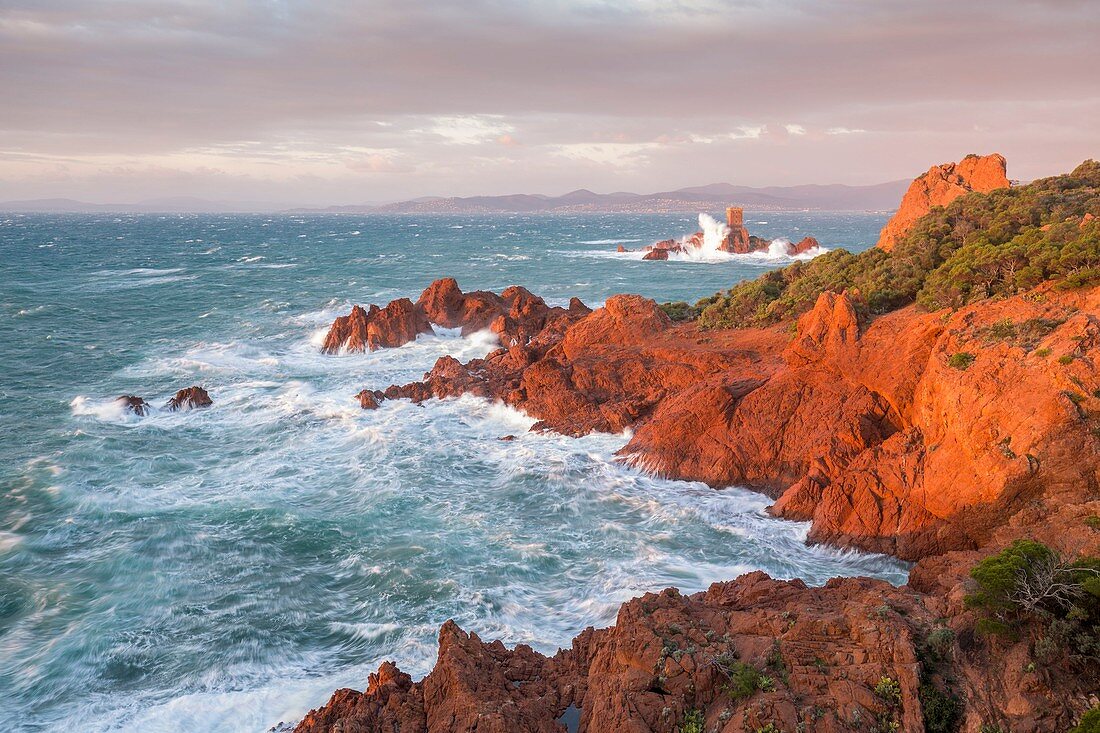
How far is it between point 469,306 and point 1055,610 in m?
35.8

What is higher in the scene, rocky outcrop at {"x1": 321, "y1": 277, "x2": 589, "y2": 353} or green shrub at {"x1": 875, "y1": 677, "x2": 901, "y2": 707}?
rocky outcrop at {"x1": 321, "y1": 277, "x2": 589, "y2": 353}

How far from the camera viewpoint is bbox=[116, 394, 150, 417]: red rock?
2991 cm

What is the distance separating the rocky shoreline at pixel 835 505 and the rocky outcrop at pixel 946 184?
19568 mm

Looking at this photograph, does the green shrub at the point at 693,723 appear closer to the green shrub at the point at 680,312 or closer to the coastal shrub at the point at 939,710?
the coastal shrub at the point at 939,710

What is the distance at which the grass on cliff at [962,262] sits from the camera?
20.6 meters

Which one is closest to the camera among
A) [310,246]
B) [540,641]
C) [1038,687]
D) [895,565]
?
[1038,687]

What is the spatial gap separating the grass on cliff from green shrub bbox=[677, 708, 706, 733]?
16770 mm

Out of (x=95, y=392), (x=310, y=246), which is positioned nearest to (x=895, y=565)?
(x=95, y=392)

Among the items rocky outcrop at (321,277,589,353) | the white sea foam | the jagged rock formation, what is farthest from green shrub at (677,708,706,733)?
rocky outcrop at (321,277,589,353)

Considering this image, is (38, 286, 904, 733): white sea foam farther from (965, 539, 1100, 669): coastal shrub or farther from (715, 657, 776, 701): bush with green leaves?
(965, 539, 1100, 669): coastal shrub

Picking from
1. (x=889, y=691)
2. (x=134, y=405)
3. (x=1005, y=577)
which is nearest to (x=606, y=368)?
(x=1005, y=577)

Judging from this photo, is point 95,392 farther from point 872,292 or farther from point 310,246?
point 310,246

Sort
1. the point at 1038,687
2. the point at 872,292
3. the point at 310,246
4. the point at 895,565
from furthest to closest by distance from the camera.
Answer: the point at 310,246, the point at 872,292, the point at 895,565, the point at 1038,687

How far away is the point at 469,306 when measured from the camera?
43.2 meters
